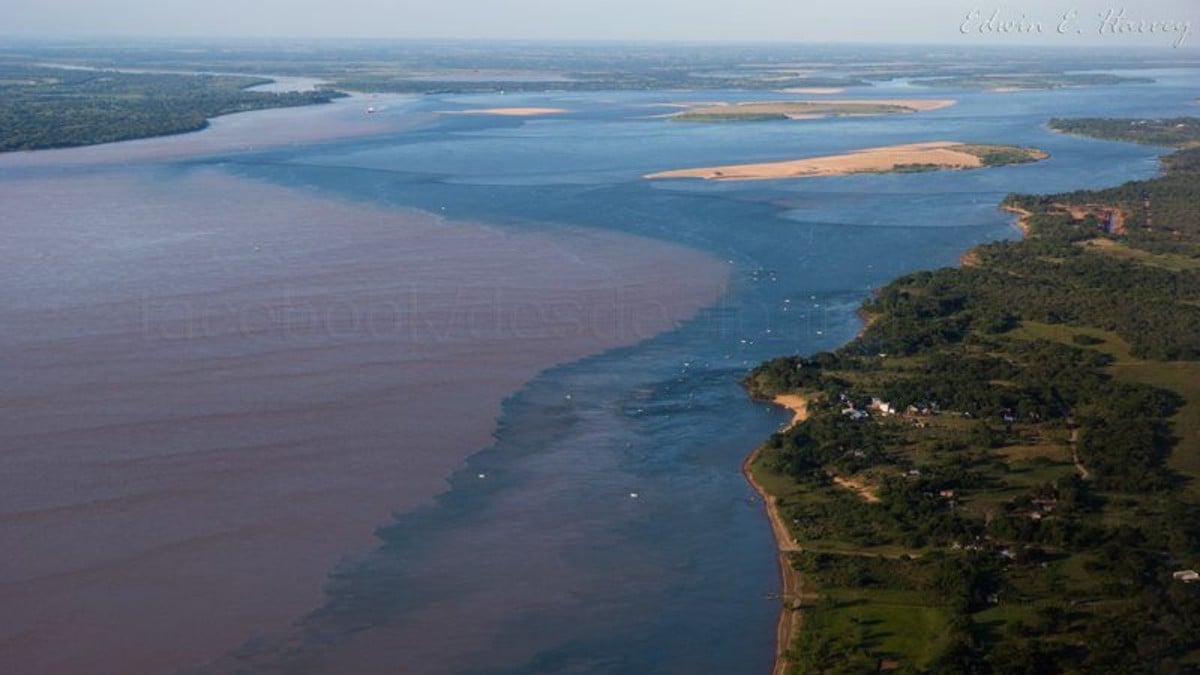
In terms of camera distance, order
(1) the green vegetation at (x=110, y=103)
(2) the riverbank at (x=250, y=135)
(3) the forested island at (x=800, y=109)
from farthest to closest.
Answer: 1. (3) the forested island at (x=800, y=109)
2. (1) the green vegetation at (x=110, y=103)
3. (2) the riverbank at (x=250, y=135)

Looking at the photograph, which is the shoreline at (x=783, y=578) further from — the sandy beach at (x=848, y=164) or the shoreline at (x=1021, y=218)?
the sandy beach at (x=848, y=164)

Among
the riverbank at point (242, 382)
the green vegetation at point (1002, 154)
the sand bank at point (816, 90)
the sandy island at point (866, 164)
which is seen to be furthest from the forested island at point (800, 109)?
the riverbank at point (242, 382)

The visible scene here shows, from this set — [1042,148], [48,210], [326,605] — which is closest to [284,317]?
[326,605]

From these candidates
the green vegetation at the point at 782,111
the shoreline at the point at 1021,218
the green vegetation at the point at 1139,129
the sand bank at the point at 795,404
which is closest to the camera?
the sand bank at the point at 795,404

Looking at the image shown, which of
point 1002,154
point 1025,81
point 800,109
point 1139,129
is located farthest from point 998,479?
point 1025,81

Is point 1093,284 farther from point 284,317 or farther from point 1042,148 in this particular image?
point 1042,148

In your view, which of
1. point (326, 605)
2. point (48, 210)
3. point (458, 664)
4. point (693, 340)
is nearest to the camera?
→ point (458, 664)

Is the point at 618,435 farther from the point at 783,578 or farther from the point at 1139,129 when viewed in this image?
the point at 1139,129
